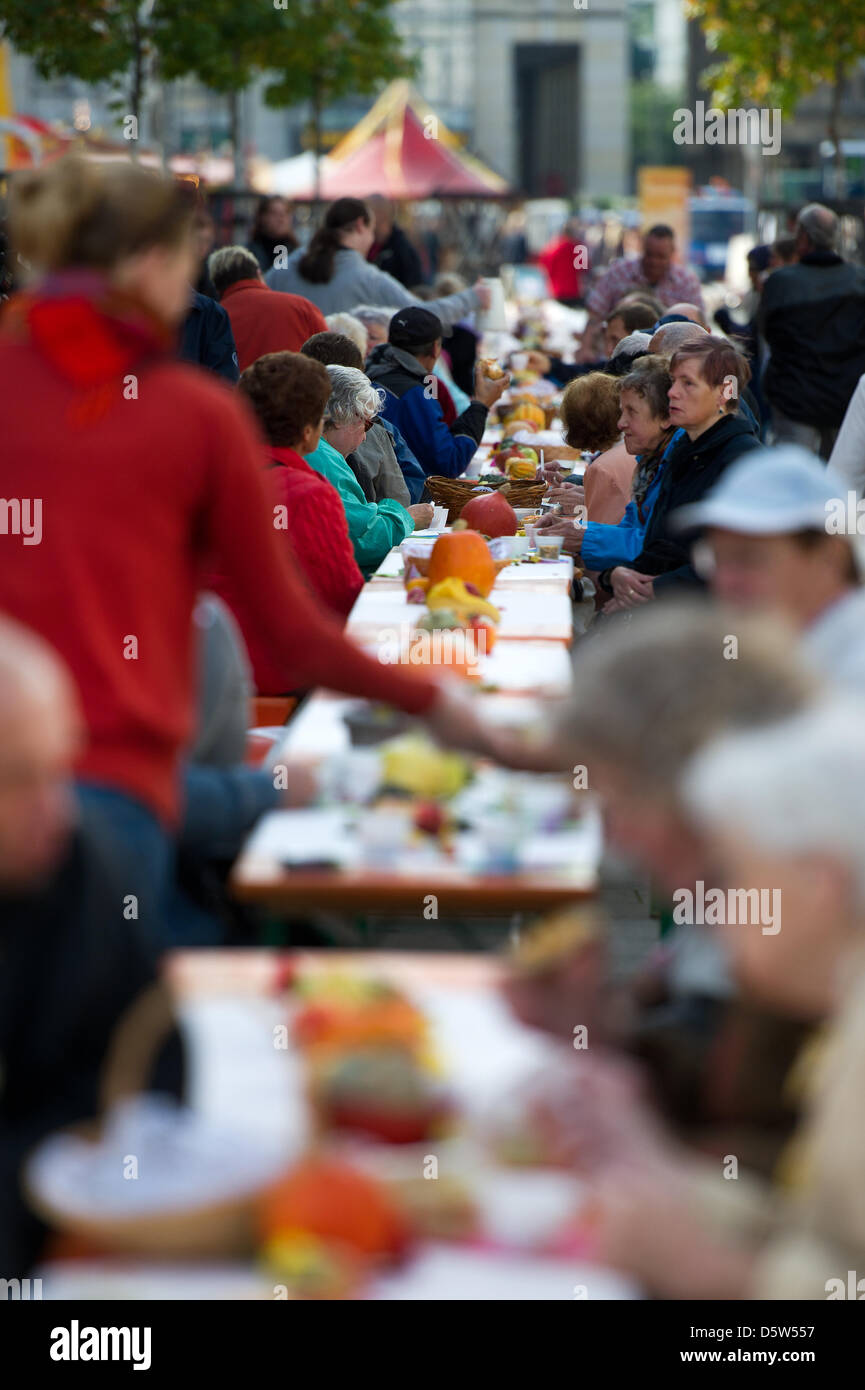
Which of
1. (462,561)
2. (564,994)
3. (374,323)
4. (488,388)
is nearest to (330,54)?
(488,388)

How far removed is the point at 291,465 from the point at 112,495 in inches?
114

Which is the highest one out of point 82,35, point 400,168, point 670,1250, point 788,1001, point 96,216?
point 400,168

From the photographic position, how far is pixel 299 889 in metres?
3.16

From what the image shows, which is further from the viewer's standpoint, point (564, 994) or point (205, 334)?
point (205, 334)

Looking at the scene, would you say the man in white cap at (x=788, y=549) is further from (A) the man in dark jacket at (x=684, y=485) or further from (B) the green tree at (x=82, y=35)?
(B) the green tree at (x=82, y=35)

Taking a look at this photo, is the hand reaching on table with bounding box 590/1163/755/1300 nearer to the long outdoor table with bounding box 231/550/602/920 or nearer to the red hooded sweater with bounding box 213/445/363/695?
the long outdoor table with bounding box 231/550/602/920

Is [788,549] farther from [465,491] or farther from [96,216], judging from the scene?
[465,491]

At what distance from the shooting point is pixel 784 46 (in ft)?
65.1

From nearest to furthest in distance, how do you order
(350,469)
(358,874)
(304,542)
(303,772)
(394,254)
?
(358,874) → (303,772) → (304,542) → (350,469) → (394,254)

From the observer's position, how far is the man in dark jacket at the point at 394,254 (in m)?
13.3

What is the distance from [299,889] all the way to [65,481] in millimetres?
837

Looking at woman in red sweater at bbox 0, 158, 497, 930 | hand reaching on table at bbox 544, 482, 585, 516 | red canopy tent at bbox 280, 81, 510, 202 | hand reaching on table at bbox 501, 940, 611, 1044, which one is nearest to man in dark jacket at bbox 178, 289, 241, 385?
hand reaching on table at bbox 544, 482, 585, 516

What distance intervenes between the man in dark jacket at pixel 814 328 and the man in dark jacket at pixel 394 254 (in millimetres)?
3434
